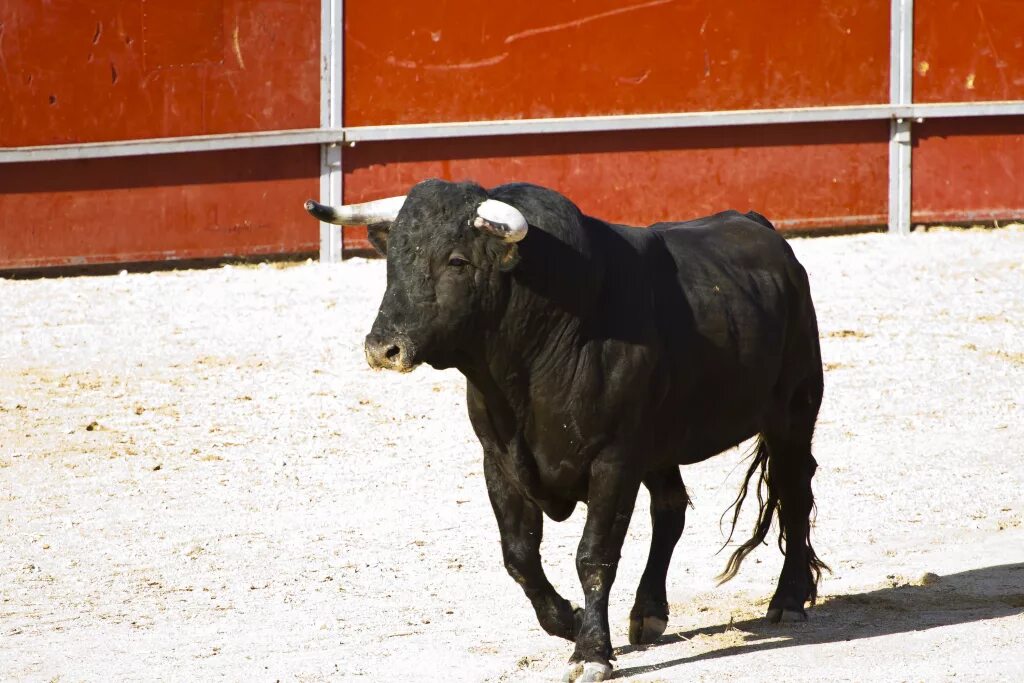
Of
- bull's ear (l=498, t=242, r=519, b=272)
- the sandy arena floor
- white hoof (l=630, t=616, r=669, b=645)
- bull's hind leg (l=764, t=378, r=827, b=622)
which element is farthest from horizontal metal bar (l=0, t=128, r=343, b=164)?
bull's ear (l=498, t=242, r=519, b=272)

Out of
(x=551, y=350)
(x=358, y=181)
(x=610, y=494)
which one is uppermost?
(x=358, y=181)

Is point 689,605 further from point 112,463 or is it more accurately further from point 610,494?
point 112,463

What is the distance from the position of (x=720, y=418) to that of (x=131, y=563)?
2865mm

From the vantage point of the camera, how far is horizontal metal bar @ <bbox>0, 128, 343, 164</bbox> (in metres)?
12.5

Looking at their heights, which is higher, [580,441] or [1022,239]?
[1022,239]

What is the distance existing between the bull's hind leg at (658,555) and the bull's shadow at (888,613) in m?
0.07

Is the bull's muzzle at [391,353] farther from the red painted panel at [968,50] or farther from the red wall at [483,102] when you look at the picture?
the red painted panel at [968,50]

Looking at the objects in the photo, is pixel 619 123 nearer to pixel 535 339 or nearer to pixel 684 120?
pixel 684 120

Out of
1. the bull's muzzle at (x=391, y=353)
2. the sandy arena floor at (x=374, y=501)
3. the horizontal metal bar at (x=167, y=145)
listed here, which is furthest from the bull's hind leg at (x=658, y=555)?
the horizontal metal bar at (x=167, y=145)

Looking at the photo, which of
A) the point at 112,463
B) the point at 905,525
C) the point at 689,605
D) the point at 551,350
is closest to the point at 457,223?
the point at 551,350

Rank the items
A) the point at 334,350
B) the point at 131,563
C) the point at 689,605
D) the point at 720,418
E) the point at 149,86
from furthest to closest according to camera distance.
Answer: the point at 149,86 < the point at 334,350 < the point at 131,563 < the point at 689,605 < the point at 720,418

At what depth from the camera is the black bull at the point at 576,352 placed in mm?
5664

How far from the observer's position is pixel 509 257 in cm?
567

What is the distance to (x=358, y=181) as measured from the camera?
1321cm
